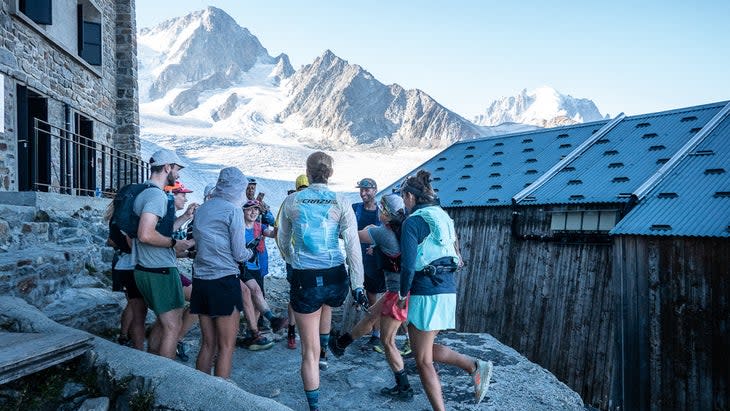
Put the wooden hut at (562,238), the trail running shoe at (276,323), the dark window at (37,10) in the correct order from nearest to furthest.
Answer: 1. the trail running shoe at (276,323)
2. the dark window at (37,10)
3. the wooden hut at (562,238)

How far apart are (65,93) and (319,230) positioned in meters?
9.32

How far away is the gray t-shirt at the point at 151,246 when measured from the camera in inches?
148

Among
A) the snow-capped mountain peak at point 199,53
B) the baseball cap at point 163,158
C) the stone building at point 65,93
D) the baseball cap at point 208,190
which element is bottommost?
→ the baseball cap at point 208,190

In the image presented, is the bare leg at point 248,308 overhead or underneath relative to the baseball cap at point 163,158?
underneath

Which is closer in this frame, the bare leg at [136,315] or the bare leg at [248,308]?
the bare leg at [136,315]

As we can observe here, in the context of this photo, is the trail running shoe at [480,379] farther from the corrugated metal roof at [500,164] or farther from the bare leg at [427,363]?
the corrugated metal roof at [500,164]

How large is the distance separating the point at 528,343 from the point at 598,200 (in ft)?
11.3

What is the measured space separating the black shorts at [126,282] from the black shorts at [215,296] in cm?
80

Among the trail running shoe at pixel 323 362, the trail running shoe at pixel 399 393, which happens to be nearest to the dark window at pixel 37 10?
the trail running shoe at pixel 323 362

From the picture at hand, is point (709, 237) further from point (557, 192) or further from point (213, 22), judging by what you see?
point (213, 22)

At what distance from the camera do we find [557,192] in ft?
36.4

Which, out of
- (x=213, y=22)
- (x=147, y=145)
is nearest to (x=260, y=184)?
(x=147, y=145)

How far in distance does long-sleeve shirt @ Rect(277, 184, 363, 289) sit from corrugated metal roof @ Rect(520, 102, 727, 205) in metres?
7.81

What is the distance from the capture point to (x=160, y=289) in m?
3.98
